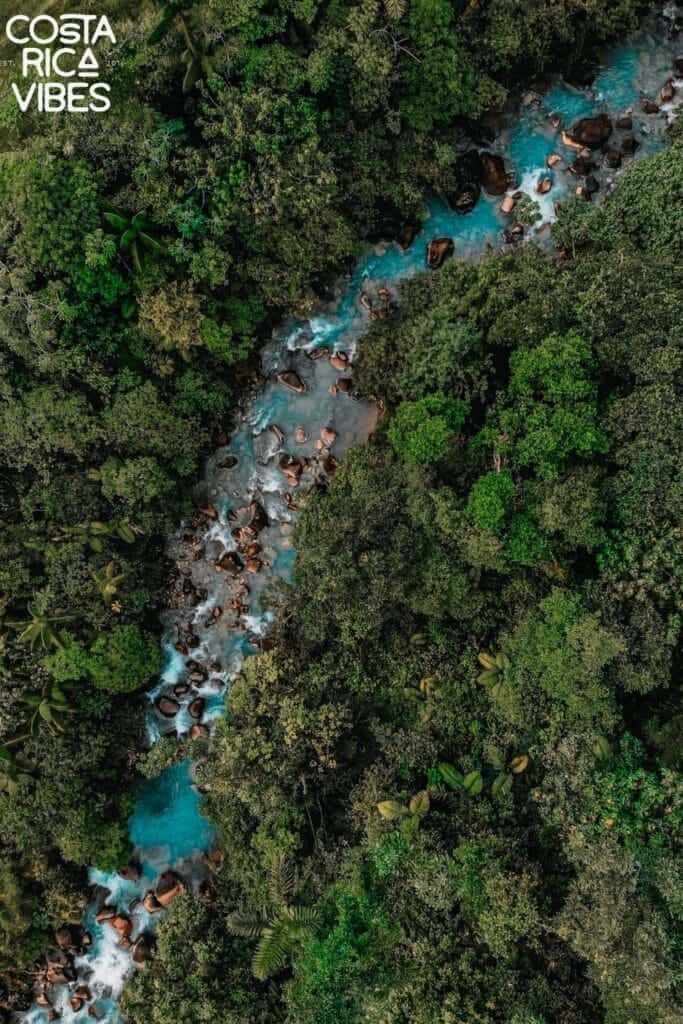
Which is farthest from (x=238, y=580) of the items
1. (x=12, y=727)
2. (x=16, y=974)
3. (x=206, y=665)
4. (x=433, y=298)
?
(x=16, y=974)

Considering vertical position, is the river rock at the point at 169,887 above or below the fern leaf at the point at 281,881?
below

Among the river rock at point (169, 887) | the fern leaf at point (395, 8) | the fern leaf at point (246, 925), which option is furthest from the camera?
the river rock at point (169, 887)

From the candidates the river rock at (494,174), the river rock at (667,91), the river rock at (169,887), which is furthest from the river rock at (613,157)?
the river rock at (169,887)

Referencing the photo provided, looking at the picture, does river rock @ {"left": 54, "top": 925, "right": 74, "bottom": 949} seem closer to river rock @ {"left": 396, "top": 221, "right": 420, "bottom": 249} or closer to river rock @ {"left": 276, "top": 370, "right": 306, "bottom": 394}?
river rock @ {"left": 276, "top": 370, "right": 306, "bottom": 394}

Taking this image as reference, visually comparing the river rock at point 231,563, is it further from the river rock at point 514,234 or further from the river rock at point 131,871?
the river rock at point 514,234

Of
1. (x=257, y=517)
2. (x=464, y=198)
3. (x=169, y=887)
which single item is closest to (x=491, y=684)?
(x=257, y=517)

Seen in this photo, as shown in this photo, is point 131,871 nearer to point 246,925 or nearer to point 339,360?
point 246,925
